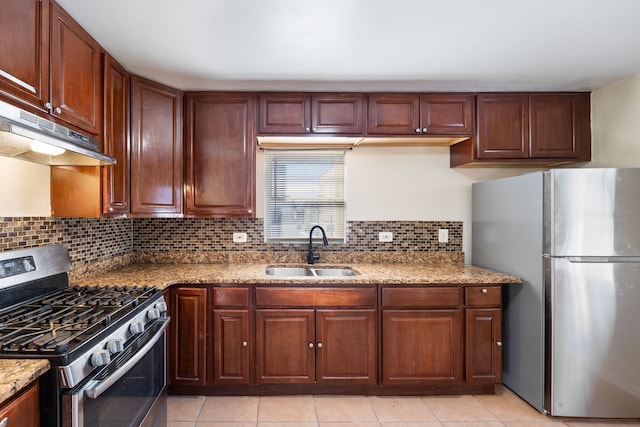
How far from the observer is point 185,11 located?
1.69 m

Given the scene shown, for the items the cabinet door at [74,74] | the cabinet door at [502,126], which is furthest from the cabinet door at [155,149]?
the cabinet door at [502,126]

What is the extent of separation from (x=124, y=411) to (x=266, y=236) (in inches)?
68.0

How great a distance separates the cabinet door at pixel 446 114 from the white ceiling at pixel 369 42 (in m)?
0.11

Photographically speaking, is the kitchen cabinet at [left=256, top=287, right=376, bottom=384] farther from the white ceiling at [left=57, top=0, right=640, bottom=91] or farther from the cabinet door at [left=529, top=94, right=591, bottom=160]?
the cabinet door at [left=529, top=94, right=591, bottom=160]

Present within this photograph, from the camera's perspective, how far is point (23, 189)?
187 cm

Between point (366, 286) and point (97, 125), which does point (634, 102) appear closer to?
point (366, 286)

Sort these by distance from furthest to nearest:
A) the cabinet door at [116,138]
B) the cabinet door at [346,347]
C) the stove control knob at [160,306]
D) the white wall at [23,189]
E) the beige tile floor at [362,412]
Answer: the cabinet door at [346,347]
the beige tile floor at [362,412]
the cabinet door at [116,138]
the stove control knob at [160,306]
the white wall at [23,189]

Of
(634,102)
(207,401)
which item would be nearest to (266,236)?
(207,401)

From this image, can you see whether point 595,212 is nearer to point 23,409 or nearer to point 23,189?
point 23,409

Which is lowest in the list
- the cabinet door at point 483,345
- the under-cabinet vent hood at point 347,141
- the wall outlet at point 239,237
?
the cabinet door at point 483,345

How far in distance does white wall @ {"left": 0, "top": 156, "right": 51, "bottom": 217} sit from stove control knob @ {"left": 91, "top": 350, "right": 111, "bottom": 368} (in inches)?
37.7

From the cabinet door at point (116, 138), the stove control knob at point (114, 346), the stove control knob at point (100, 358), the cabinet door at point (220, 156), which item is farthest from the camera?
the cabinet door at point (220, 156)

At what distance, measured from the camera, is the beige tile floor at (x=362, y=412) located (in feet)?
7.26

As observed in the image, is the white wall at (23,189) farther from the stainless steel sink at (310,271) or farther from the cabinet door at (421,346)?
the cabinet door at (421,346)
